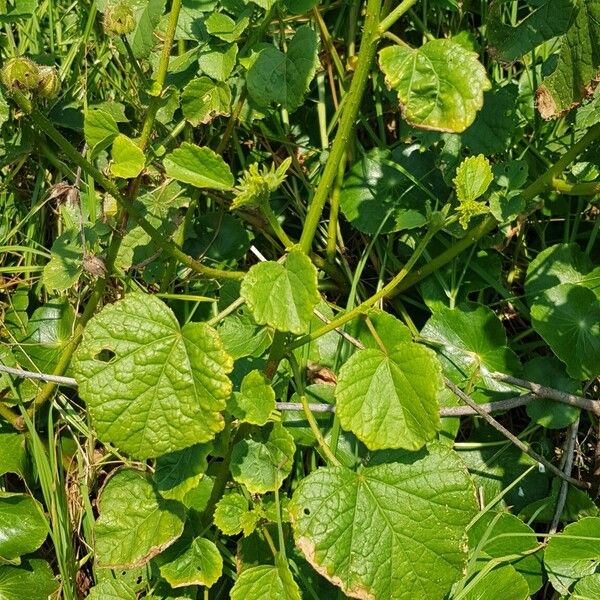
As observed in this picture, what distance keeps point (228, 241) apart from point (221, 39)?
1.78ft

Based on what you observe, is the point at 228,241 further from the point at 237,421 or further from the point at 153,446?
the point at 153,446

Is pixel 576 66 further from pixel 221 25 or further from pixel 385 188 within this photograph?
pixel 221 25

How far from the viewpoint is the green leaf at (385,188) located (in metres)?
2.13

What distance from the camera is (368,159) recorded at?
2180mm

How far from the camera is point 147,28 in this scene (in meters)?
1.93

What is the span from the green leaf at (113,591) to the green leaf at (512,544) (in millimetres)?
801

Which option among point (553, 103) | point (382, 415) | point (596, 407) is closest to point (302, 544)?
point (382, 415)

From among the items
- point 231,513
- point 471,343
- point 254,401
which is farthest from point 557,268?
point 231,513

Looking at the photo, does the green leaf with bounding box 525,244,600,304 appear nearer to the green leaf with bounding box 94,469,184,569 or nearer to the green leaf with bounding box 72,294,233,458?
the green leaf with bounding box 72,294,233,458

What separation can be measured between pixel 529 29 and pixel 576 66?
182mm

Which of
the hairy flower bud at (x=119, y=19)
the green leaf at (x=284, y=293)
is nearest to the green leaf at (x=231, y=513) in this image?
the green leaf at (x=284, y=293)

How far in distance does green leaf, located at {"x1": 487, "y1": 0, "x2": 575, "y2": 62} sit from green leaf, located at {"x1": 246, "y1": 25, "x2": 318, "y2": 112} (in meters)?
0.43

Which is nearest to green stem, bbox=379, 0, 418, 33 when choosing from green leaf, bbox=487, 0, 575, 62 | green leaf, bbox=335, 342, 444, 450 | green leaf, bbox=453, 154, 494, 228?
green leaf, bbox=487, 0, 575, 62

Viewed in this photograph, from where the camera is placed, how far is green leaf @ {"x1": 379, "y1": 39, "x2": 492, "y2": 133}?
5.06 ft
